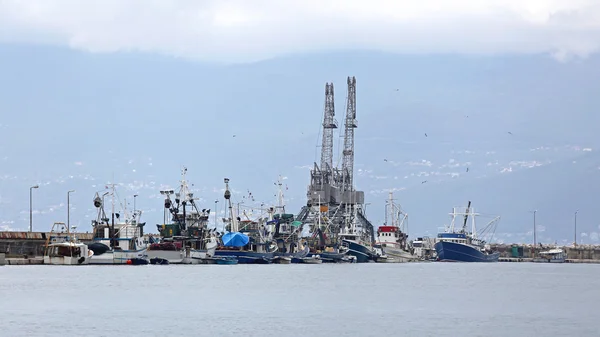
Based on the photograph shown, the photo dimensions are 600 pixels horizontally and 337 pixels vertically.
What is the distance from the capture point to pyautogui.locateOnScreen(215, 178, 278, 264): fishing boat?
623ft

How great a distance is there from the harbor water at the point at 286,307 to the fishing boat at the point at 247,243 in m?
55.1

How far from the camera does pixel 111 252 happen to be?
Result: 178 metres

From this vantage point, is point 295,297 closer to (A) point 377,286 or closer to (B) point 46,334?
(A) point 377,286

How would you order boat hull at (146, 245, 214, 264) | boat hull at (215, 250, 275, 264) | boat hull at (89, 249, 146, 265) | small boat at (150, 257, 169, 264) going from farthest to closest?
boat hull at (215, 250, 275, 264) → boat hull at (146, 245, 214, 264) → small boat at (150, 257, 169, 264) → boat hull at (89, 249, 146, 265)

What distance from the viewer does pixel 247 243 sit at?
190375 mm

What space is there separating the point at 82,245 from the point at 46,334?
355 ft

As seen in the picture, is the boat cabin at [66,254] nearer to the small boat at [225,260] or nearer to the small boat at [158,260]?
the small boat at [158,260]

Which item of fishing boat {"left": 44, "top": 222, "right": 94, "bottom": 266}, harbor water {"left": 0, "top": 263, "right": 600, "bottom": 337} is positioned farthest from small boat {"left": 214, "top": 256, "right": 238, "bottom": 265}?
harbor water {"left": 0, "top": 263, "right": 600, "bottom": 337}

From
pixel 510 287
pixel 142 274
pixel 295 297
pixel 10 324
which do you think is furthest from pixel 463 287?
pixel 10 324

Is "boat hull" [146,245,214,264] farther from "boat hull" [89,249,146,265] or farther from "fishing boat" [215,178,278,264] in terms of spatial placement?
"fishing boat" [215,178,278,264]

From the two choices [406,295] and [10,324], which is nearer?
[10,324]

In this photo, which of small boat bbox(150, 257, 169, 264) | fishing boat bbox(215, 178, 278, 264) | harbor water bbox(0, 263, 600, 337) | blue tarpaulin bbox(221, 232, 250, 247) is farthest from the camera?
fishing boat bbox(215, 178, 278, 264)

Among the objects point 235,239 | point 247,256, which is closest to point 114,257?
point 235,239

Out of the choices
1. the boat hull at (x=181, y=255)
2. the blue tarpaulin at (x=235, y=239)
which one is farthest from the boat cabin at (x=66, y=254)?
the blue tarpaulin at (x=235, y=239)
